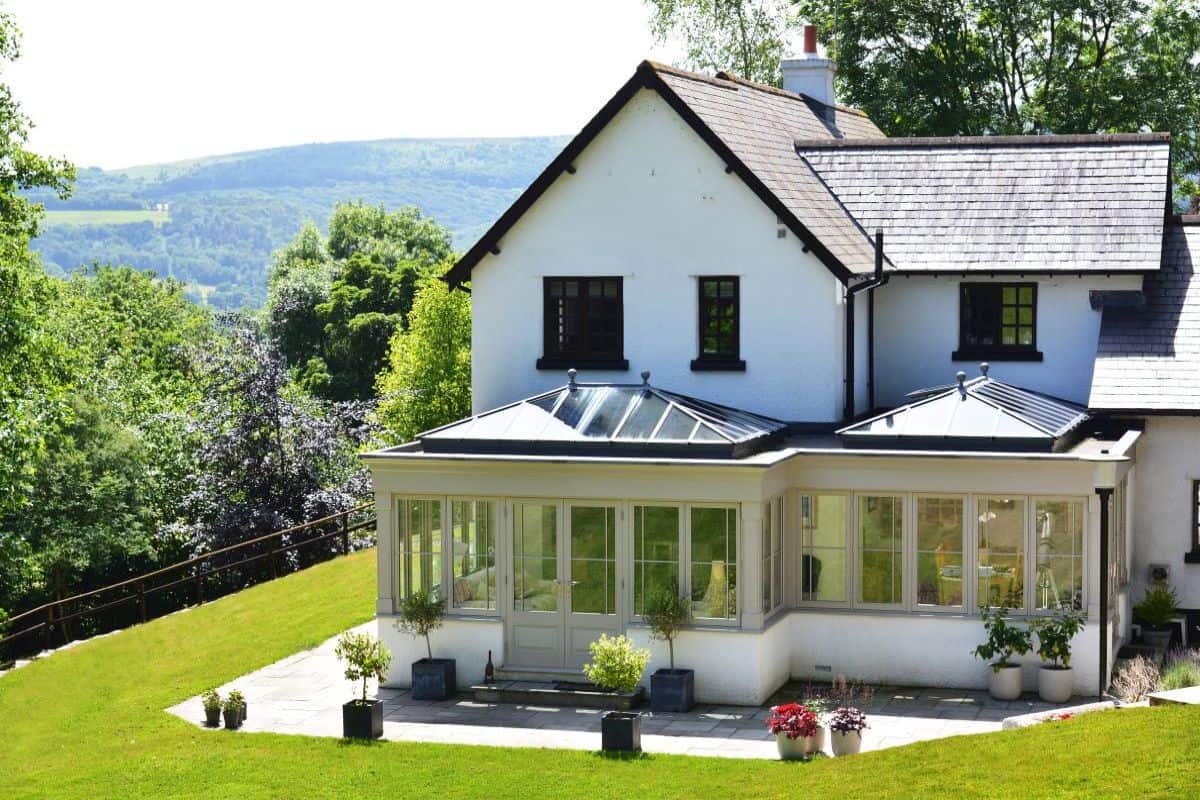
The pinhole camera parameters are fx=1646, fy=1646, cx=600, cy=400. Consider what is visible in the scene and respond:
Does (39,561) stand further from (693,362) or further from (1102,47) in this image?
(1102,47)

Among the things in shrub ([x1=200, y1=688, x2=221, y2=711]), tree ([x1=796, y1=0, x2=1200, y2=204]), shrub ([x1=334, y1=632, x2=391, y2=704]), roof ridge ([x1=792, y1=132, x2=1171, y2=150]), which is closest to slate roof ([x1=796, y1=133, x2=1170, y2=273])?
roof ridge ([x1=792, y1=132, x2=1171, y2=150])

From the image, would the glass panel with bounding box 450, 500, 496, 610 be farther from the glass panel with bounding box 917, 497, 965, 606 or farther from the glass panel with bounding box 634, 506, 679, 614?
the glass panel with bounding box 917, 497, 965, 606

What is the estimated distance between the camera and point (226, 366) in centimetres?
4141

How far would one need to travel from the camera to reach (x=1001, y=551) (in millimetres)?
22281

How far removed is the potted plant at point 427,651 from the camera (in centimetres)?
2262

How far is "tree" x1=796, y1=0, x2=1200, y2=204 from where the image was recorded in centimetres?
4541

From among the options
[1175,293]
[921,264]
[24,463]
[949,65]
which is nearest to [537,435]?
[921,264]

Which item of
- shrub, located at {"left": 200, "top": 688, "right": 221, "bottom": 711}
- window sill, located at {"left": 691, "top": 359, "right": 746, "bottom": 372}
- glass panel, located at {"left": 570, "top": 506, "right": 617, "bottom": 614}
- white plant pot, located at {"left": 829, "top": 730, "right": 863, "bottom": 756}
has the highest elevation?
window sill, located at {"left": 691, "top": 359, "right": 746, "bottom": 372}

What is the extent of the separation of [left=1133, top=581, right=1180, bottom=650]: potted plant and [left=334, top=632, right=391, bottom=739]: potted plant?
443 inches

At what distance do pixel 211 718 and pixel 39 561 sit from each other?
16459 millimetres

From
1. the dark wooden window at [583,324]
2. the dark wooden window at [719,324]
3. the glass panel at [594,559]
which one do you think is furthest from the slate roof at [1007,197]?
the glass panel at [594,559]

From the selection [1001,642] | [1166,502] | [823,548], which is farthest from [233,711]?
[1166,502]

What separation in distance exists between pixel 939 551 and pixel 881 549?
2.60 ft

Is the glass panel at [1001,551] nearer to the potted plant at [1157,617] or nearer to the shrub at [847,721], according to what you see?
the potted plant at [1157,617]
